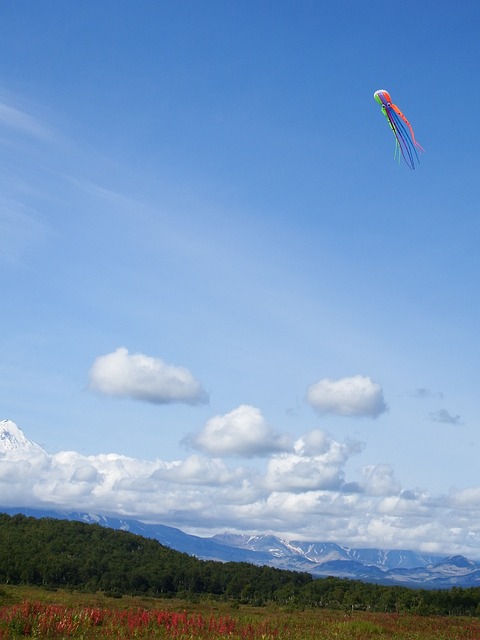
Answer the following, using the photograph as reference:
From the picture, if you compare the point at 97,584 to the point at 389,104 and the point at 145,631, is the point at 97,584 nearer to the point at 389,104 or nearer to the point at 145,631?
the point at 145,631

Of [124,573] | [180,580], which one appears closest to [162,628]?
[124,573]

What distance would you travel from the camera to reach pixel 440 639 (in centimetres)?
4906

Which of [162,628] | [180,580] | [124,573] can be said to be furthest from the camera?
[180,580]

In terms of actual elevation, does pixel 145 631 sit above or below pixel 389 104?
below

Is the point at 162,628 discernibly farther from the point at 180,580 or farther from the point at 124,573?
the point at 180,580

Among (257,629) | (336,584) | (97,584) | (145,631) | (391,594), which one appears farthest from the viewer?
(97,584)

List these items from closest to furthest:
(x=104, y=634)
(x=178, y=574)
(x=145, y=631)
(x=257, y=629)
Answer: (x=104, y=634) → (x=145, y=631) → (x=257, y=629) → (x=178, y=574)

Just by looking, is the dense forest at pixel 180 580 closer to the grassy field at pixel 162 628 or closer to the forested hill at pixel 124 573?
the forested hill at pixel 124 573

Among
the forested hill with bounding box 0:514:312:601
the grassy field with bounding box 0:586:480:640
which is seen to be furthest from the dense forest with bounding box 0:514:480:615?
the grassy field with bounding box 0:586:480:640

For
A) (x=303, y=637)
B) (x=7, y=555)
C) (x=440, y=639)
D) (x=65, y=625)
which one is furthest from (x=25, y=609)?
(x=7, y=555)

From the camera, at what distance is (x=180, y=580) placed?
157 metres

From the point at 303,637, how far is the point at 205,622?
8.49 metres

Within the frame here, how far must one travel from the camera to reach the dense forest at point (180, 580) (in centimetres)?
11094

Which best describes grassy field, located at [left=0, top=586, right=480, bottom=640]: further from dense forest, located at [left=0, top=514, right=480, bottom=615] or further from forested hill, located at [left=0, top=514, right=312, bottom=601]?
forested hill, located at [left=0, top=514, right=312, bottom=601]
